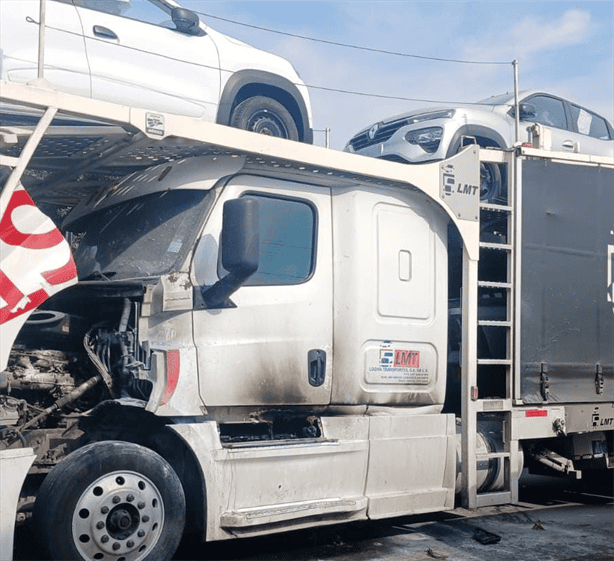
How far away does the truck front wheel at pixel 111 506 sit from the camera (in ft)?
14.0

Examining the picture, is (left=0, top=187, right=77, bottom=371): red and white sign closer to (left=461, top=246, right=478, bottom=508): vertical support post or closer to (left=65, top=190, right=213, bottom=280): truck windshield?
(left=65, top=190, right=213, bottom=280): truck windshield

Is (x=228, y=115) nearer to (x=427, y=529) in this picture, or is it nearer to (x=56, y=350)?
(x=56, y=350)

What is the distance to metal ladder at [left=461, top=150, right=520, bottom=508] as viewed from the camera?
623 centimetres

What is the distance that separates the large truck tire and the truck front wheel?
3.97 metres

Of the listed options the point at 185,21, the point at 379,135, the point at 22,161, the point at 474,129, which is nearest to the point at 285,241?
the point at 22,161

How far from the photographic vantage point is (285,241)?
541 centimetres

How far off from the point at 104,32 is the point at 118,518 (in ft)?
13.1

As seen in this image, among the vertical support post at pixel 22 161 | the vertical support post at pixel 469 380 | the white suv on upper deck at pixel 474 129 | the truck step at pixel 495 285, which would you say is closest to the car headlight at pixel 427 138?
the white suv on upper deck at pixel 474 129

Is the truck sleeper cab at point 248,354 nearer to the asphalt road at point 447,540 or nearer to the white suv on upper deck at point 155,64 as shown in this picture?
the asphalt road at point 447,540

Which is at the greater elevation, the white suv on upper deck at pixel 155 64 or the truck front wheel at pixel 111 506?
the white suv on upper deck at pixel 155 64

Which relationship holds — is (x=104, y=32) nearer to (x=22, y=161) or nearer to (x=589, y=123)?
(x=22, y=161)

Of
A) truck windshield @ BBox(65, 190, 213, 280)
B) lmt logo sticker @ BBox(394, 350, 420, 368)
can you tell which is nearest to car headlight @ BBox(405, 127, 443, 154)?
lmt logo sticker @ BBox(394, 350, 420, 368)

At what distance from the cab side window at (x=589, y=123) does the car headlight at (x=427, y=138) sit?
2529mm

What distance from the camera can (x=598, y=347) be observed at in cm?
684
